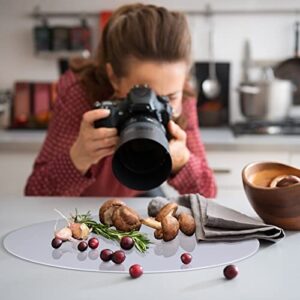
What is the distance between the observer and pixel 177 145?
1.15 meters

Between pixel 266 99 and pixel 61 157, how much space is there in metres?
1.10

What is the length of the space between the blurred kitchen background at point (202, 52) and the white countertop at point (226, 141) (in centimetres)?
13

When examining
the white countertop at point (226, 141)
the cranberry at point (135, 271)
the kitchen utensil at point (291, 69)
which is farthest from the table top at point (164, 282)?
the kitchen utensil at point (291, 69)

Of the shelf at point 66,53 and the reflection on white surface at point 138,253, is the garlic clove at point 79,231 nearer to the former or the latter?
the reflection on white surface at point 138,253

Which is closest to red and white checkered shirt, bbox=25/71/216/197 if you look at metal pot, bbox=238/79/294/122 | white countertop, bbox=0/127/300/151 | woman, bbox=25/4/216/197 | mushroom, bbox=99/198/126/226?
woman, bbox=25/4/216/197

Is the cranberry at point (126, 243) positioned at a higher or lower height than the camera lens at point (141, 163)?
→ lower

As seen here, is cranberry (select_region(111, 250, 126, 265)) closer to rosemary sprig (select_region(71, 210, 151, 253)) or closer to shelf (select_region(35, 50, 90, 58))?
rosemary sprig (select_region(71, 210, 151, 253))

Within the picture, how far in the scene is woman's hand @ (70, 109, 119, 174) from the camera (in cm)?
107

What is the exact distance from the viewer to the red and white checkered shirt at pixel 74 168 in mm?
1270

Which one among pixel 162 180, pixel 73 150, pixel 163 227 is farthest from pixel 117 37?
pixel 163 227

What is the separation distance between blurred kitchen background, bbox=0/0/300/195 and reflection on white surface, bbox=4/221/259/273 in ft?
4.62

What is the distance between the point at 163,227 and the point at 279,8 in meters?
1.66

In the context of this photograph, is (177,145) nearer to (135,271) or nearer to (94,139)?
(94,139)

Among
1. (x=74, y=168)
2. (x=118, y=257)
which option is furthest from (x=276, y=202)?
(x=74, y=168)
